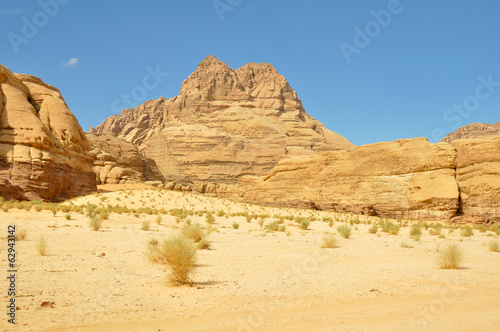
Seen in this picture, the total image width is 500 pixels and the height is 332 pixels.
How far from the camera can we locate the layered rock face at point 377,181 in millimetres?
32562

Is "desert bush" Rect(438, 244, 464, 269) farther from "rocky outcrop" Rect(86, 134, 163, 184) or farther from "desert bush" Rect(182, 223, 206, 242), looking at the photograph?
"rocky outcrop" Rect(86, 134, 163, 184)

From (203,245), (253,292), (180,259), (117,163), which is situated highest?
(117,163)

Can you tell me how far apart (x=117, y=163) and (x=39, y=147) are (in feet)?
70.0

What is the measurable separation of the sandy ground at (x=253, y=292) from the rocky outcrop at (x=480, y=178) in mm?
22208

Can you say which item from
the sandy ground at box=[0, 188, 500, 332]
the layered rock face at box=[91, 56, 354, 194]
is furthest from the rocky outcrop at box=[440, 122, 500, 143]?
the sandy ground at box=[0, 188, 500, 332]

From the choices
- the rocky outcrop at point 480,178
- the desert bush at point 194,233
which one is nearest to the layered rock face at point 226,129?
the rocky outcrop at point 480,178

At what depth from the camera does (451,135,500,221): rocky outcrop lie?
29203 mm

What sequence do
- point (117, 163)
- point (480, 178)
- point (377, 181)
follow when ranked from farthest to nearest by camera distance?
point (117, 163) → point (377, 181) → point (480, 178)

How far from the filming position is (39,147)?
28.3 meters

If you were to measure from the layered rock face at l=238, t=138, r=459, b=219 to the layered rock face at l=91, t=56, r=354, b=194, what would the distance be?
2544cm

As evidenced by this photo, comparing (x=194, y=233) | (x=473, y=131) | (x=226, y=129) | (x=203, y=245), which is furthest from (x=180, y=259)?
(x=473, y=131)

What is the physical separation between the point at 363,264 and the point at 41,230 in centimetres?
1053

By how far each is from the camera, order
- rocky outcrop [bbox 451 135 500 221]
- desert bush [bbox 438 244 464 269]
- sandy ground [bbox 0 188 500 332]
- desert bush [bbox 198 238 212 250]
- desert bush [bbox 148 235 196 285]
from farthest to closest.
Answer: rocky outcrop [bbox 451 135 500 221] < desert bush [bbox 198 238 212 250] < desert bush [bbox 438 244 464 269] < desert bush [bbox 148 235 196 285] < sandy ground [bbox 0 188 500 332]

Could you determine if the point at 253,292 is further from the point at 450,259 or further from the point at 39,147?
the point at 39,147
